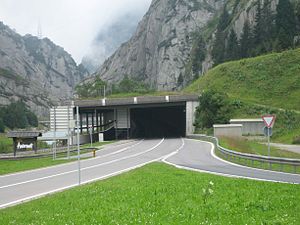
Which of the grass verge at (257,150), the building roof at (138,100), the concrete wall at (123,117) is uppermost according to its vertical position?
the building roof at (138,100)

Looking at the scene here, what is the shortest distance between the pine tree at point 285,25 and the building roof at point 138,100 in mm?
41222

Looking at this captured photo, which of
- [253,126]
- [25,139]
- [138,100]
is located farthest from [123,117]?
[25,139]

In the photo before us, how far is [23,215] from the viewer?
9.98 m

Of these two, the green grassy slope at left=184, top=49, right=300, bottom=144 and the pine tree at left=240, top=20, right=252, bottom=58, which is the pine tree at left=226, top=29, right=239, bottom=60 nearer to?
the pine tree at left=240, top=20, right=252, bottom=58

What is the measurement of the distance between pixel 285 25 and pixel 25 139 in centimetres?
7731

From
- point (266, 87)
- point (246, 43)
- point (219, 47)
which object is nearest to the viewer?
point (266, 87)

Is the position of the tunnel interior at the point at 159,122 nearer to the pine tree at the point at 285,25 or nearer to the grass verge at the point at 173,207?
the pine tree at the point at 285,25

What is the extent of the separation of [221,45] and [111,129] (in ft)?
250

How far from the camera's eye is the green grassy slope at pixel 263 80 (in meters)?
68.6

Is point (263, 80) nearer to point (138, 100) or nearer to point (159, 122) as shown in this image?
point (138, 100)

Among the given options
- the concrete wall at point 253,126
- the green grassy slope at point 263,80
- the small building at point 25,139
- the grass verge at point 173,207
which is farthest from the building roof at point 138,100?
the grass verge at point 173,207

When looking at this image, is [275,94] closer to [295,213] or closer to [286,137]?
[286,137]

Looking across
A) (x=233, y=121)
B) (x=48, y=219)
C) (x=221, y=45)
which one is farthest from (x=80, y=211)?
(x=221, y=45)

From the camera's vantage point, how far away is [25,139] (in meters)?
44.5
